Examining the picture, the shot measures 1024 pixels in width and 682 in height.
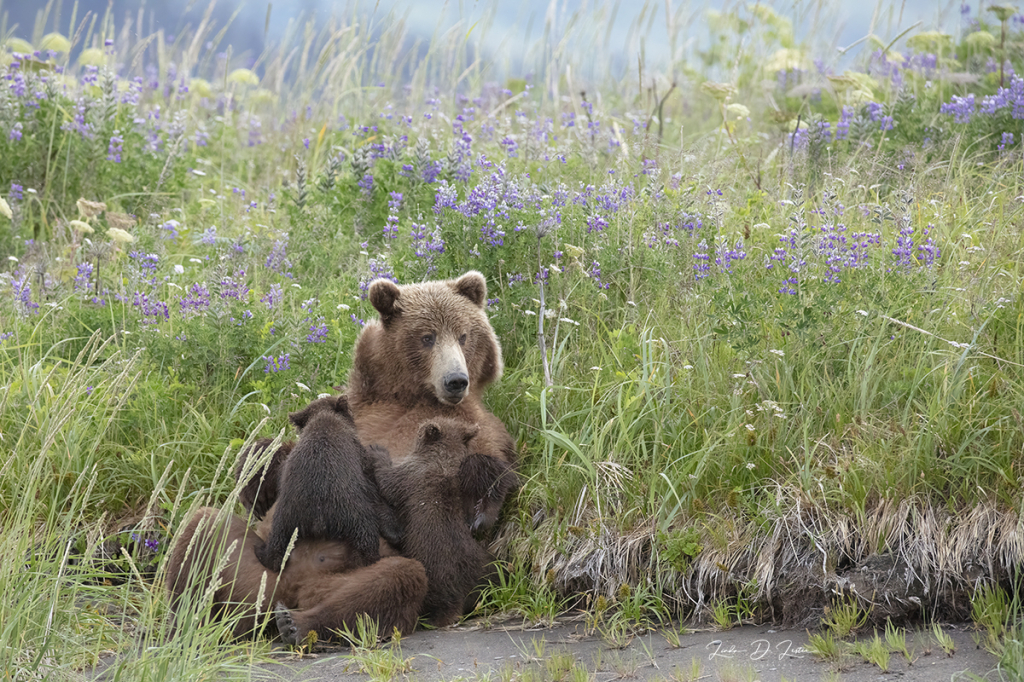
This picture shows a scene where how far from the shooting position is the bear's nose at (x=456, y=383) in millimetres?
4375

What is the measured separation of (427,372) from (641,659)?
1.51m

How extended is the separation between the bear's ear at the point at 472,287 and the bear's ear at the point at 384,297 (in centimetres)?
31

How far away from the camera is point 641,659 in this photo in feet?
12.7

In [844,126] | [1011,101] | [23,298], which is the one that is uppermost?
[1011,101]

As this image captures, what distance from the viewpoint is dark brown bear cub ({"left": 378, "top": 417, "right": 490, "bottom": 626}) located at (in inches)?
164

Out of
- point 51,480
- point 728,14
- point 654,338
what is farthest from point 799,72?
point 51,480

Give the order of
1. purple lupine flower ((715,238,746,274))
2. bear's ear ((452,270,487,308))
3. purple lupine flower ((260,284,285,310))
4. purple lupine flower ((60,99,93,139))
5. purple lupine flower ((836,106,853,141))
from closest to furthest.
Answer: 1. bear's ear ((452,270,487,308))
2. purple lupine flower ((715,238,746,274))
3. purple lupine flower ((260,284,285,310))
4. purple lupine flower ((836,106,853,141))
5. purple lupine flower ((60,99,93,139))

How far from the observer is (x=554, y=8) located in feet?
35.4

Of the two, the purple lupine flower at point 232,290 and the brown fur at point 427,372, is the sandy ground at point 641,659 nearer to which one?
the brown fur at point 427,372

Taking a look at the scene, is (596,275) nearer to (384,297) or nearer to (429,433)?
(384,297)

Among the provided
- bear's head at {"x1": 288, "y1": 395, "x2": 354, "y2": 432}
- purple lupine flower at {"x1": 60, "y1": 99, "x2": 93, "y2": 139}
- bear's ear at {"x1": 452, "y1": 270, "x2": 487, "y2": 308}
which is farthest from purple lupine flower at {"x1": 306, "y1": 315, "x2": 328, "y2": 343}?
purple lupine flower at {"x1": 60, "y1": 99, "x2": 93, "y2": 139}

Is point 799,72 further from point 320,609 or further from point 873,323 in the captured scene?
point 320,609

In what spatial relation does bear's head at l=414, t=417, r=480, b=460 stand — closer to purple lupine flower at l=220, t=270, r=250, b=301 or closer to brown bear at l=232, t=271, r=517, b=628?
brown bear at l=232, t=271, r=517, b=628

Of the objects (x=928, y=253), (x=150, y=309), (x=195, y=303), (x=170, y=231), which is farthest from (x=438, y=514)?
(x=170, y=231)
